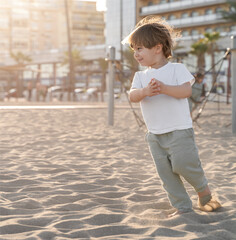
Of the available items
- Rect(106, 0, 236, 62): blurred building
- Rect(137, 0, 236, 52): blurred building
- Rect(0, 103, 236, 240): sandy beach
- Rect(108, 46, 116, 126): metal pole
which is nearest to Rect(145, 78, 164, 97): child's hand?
Rect(0, 103, 236, 240): sandy beach

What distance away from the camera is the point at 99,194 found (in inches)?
139

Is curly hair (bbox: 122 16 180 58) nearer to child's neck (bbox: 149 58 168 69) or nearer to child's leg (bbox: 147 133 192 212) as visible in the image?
child's neck (bbox: 149 58 168 69)

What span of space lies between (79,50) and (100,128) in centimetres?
5732

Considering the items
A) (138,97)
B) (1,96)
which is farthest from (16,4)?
(138,97)

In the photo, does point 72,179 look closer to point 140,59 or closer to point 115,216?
point 115,216

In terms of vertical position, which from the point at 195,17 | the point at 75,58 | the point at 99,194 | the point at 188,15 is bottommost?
the point at 99,194

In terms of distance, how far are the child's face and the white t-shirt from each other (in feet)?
0.20

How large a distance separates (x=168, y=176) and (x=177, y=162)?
0.16m

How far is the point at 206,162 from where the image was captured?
5051 millimetres

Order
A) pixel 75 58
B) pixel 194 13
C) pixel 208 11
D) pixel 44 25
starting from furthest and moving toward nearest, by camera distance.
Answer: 1. pixel 44 25
2. pixel 75 58
3. pixel 194 13
4. pixel 208 11

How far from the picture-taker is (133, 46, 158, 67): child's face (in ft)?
9.21

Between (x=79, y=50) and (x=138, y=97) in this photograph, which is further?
(x=79, y=50)

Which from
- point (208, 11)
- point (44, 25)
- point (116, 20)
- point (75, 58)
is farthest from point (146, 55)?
point (44, 25)

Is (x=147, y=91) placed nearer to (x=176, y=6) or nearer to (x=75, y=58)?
(x=176, y=6)
